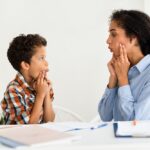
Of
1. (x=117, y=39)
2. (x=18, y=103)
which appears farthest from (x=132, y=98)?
(x=18, y=103)

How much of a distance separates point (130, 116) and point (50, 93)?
0.59 m

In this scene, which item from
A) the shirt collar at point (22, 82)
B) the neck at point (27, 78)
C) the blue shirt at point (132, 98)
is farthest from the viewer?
the neck at point (27, 78)

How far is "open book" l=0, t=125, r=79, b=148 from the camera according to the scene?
0.93 m

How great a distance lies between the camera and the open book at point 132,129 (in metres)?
1.03

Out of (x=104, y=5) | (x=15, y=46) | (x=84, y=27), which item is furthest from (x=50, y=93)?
(x=104, y=5)

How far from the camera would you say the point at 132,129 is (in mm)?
1108

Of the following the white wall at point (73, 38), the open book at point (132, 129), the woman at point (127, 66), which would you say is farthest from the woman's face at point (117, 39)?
the white wall at point (73, 38)

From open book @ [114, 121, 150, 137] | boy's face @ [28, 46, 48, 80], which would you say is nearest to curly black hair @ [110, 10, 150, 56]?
boy's face @ [28, 46, 48, 80]

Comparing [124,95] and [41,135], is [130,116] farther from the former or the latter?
[41,135]

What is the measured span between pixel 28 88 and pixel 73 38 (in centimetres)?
97

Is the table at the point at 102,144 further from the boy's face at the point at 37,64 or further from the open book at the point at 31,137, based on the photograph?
the boy's face at the point at 37,64

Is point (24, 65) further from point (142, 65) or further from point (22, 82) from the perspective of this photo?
point (142, 65)

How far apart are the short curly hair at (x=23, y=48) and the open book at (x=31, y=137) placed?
2.75ft

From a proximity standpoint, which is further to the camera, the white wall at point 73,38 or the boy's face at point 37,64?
the white wall at point 73,38
